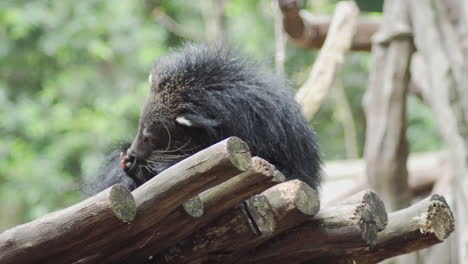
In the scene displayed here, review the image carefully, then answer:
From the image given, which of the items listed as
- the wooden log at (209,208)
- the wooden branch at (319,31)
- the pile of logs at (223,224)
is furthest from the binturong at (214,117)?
the wooden branch at (319,31)

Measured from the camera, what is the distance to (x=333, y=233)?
1.86 meters

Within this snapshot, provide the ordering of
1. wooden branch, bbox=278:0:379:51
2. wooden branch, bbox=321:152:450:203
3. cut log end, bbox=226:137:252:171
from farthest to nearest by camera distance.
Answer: wooden branch, bbox=321:152:450:203
wooden branch, bbox=278:0:379:51
cut log end, bbox=226:137:252:171

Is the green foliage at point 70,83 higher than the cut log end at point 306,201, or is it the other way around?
the green foliage at point 70,83

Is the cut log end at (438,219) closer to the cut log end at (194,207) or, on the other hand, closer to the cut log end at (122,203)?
the cut log end at (194,207)

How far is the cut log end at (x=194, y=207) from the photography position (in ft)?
5.51

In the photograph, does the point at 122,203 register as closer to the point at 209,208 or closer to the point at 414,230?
the point at 209,208

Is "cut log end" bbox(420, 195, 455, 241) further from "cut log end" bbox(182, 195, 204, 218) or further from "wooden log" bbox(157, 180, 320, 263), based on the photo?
"cut log end" bbox(182, 195, 204, 218)

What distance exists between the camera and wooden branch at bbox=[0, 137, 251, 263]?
1.54 meters

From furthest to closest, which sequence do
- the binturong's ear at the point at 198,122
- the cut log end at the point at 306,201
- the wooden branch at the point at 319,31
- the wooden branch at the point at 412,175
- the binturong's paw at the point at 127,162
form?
the wooden branch at the point at 412,175 < the wooden branch at the point at 319,31 < the binturong's paw at the point at 127,162 < the binturong's ear at the point at 198,122 < the cut log end at the point at 306,201

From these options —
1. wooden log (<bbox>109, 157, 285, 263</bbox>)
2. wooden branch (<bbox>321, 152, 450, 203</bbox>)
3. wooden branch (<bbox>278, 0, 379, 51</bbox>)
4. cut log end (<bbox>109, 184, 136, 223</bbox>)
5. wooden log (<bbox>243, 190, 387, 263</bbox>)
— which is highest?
wooden branch (<bbox>278, 0, 379, 51</bbox>)

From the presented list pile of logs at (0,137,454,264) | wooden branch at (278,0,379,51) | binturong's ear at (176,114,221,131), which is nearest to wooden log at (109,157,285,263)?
pile of logs at (0,137,454,264)

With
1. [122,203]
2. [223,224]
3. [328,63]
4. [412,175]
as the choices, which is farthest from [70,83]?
[122,203]

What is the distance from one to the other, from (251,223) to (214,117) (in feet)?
2.32

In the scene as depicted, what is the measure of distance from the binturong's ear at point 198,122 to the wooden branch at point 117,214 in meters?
0.68
